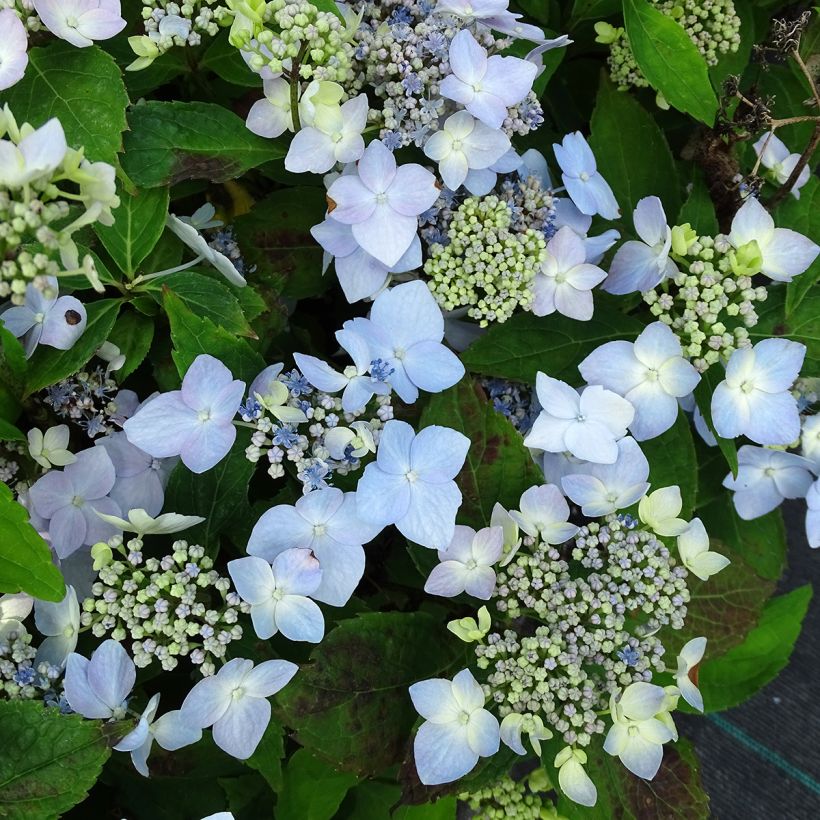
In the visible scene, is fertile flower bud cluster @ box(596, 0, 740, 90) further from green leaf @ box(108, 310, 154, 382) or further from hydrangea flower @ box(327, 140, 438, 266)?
green leaf @ box(108, 310, 154, 382)

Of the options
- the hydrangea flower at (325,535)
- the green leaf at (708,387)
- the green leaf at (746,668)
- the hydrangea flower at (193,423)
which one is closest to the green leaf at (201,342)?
the hydrangea flower at (193,423)

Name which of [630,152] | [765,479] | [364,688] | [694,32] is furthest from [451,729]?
[694,32]

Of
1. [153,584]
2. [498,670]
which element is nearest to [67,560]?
[153,584]

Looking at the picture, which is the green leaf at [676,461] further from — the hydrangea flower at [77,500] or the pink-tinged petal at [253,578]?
the hydrangea flower at [77,500]

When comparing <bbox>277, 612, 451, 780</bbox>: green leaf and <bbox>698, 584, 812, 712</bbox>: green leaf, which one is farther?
<bbox>698, 584, 812, 712</bbox>: green leaf

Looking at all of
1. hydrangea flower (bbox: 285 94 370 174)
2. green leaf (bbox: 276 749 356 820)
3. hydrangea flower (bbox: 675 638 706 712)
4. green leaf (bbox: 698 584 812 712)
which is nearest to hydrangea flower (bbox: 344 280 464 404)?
hydrangea flower (bbox: 285 94 370 174)

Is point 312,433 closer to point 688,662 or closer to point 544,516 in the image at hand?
point 544,516

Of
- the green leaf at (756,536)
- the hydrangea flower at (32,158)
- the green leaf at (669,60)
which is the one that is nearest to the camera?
the hydrangea flower at (32,158)
